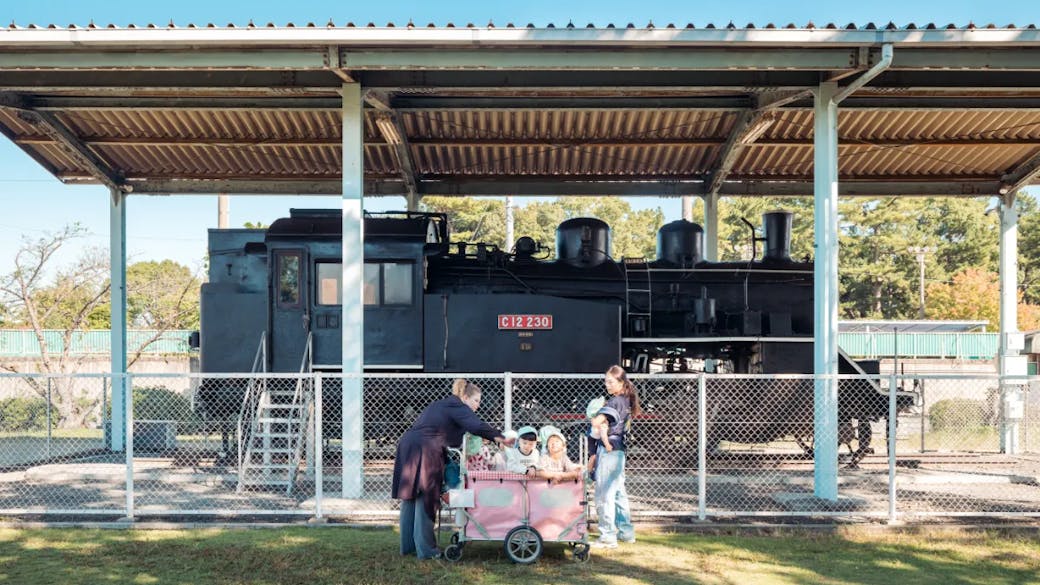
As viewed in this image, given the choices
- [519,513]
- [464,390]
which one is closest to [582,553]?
[519,513]

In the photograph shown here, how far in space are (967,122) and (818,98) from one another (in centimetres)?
371

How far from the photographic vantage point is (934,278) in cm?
4181

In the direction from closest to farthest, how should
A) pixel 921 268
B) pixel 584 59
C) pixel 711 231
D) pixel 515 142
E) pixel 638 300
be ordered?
pixel 584 59 < pixel 638 300 < pixel 515 142 < pixel 711 231 < pixel 921 268

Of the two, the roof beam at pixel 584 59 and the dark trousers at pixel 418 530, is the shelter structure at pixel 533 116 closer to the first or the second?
the roof beam at pixel 584 59

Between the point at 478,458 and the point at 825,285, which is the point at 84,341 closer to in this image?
the point at 478,458

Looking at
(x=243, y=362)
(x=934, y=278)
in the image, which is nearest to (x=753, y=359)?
(x=243, y=362)

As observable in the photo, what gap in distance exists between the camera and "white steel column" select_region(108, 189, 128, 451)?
14125 mm

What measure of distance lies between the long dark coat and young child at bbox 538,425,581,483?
0.46m

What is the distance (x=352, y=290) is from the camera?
10.0 m

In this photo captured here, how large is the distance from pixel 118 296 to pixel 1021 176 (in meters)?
14.4

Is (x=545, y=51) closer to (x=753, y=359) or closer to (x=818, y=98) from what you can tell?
(x=818, y=98)

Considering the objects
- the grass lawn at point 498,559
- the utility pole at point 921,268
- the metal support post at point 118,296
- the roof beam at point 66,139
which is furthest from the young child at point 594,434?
the utility pole at point 921,268

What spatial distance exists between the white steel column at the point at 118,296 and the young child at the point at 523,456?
898 cm

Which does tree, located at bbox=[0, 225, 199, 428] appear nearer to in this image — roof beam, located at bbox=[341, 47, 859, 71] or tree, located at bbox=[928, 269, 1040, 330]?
roof beam, located at bbox=[341, 47, 859, 71]
